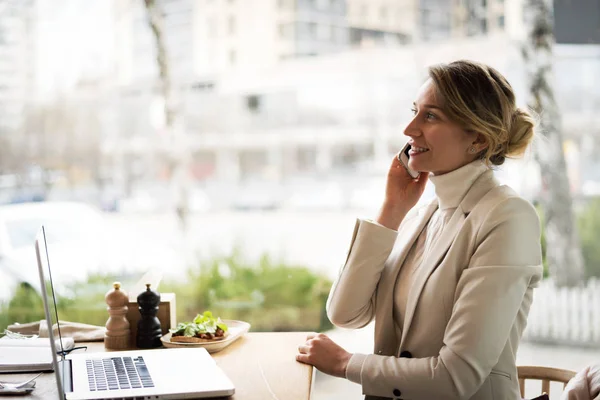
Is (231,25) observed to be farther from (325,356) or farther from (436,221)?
(325,356)

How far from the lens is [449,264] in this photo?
1.76 m

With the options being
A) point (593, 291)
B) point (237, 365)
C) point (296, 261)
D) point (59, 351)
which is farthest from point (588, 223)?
point (59, 351)

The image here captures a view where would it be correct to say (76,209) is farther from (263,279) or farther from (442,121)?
(442,121)

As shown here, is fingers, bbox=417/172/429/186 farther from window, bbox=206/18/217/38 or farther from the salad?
window, bbox=206/18/217/38

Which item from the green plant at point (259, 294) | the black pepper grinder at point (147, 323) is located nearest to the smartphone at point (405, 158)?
the black pepper grinder at point (147, 323)

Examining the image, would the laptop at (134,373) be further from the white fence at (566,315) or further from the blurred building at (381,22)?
the white fence at (566,315)

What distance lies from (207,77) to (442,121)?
9.25ft

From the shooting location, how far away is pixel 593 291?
15.6ft

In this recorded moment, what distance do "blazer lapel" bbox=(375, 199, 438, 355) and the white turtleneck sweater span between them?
1 centimetres

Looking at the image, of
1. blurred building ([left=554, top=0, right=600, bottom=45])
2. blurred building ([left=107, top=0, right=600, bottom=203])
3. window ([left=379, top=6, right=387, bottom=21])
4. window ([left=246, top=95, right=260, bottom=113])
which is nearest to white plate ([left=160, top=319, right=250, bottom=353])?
blurred building ([left=107, top=0, right=600, bottom=203])

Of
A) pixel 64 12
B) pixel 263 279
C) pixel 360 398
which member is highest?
pixel 64 12

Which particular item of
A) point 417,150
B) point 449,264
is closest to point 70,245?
point 417,150

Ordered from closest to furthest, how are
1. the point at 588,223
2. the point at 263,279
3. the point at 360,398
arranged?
the point at 360,398 → the point at 263,279 → the point at 588,223

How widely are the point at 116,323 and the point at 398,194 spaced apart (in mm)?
866
